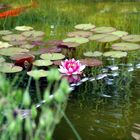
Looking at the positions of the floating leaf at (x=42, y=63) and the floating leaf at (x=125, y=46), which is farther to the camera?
the floating leaf at (x=125, y=46)

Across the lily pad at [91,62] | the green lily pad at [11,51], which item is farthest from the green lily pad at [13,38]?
the lily pad at [91,62]

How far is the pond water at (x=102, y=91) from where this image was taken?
2126mm

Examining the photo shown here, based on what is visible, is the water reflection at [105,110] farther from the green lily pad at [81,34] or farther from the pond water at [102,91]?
the green lily pad at [81,34]

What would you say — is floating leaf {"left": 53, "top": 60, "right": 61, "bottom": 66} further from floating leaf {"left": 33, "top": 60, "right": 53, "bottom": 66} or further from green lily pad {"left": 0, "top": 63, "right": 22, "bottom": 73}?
green lily pad {"left": 0, "top": 63, "right": 22, "bottom": 73}

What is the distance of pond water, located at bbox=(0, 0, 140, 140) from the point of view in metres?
2.13

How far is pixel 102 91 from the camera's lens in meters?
2.64

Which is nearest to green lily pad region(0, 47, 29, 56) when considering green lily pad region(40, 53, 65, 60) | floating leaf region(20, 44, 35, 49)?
floating leaf region(20, 44, 35, 49)

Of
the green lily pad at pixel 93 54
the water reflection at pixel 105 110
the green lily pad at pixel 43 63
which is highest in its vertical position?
the green lily pad at pixel 93 54

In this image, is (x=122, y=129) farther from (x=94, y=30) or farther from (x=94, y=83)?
(x=94, y=30)

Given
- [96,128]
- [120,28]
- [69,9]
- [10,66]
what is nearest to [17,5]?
[69,9]

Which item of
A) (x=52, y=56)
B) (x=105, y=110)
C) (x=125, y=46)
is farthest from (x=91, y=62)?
(x=105, y=110)

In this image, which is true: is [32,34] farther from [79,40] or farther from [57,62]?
[57,62]

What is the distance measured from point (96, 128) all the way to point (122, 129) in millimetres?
133

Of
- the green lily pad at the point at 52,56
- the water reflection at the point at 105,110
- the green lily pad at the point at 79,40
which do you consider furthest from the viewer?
the green lily pad at the point at 79,40
